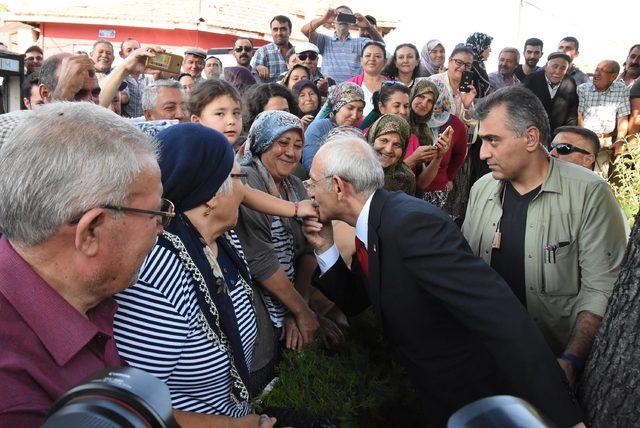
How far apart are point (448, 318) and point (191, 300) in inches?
43.5

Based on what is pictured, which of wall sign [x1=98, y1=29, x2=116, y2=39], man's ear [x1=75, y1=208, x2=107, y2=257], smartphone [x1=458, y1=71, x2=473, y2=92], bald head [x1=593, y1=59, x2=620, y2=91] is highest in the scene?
wall sign [x1=98, y1=29, x2=116, y2=39]

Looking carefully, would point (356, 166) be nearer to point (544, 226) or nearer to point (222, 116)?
point (544, 226)

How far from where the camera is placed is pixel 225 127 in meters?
4.34

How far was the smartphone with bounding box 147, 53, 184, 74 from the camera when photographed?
16.2 ft

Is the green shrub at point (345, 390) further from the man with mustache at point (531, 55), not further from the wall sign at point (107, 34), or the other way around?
the wall sign at point (107, 34)

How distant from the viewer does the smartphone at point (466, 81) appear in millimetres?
7023

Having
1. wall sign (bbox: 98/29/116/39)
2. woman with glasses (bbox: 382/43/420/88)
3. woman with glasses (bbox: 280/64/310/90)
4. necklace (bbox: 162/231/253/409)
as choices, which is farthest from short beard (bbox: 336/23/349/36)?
wall sign (bbox: 98/29/116/39)

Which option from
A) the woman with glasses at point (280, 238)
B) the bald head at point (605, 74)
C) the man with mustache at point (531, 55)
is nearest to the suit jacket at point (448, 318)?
the woman with glasses at point (280, 238)

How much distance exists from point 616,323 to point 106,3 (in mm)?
29586

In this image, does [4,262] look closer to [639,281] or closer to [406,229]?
[406,229]

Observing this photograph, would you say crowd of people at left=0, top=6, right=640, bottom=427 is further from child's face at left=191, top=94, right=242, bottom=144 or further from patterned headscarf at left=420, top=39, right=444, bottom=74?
patterned headscarf at left=420, top=39, right=444, bottom=74

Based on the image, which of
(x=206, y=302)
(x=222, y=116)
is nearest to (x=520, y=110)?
(x=206, y=302)

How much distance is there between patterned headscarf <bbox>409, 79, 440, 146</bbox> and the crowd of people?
1.12 metres

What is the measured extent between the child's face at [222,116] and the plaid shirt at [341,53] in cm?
428
